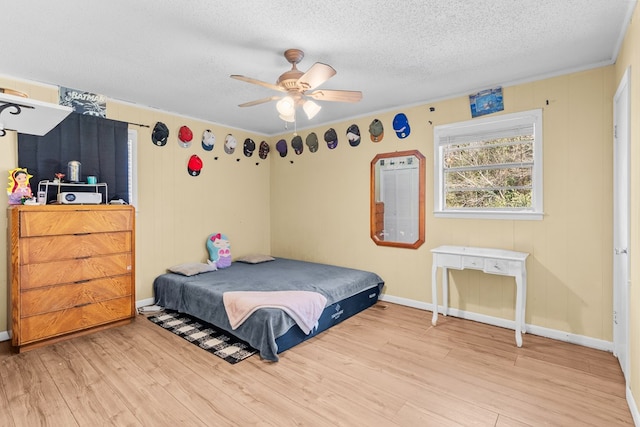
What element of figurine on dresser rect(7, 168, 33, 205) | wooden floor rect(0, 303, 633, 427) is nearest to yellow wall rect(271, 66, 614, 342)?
wooden floor rect(0, 303, 633, 427)

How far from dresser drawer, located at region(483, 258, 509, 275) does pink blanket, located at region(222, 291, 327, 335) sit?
60.8 inches

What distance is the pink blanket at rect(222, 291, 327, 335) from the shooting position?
2895 mm

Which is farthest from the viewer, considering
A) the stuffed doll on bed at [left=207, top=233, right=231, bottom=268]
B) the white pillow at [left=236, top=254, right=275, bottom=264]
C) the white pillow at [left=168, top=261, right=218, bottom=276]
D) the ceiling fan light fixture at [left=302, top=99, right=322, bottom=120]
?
the white pillow at [left=236, top=254, right=275, bottom=264]

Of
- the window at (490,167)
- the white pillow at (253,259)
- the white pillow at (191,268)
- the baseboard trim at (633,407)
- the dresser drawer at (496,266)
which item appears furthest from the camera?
the white pillow at (253,259)

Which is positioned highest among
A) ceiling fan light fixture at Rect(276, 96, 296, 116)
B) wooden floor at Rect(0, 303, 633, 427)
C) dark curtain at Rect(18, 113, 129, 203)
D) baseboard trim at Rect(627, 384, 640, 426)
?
ceiling fan light fixture at Rect(276, 96, 296, 116)

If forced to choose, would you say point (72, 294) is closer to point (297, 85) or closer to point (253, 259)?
point (253, 259)

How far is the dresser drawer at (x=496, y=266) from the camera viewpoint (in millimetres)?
2951

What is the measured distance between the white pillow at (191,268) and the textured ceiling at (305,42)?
203 cm

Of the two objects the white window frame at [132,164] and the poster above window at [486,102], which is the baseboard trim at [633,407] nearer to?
the poster above window at [486,102]

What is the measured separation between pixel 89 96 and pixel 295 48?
7.99 feet

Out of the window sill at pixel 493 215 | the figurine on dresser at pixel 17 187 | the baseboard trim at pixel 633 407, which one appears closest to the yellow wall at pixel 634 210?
the baseboard trim at pixel 633 407

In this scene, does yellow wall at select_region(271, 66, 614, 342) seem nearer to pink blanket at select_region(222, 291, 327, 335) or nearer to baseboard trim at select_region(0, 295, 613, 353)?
baseboard trim at select_region(0, 295, 613, 353)

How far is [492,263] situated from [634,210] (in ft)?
3.83

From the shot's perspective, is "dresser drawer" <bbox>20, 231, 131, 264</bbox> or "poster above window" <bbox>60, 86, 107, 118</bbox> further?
"poster above window" <bbox>60, 86, 107, 118</bbox>
